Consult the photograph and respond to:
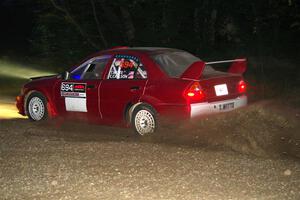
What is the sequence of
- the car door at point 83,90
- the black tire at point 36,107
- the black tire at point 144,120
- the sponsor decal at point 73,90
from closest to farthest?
1. the black tire at point 144,120
2. the car door at point 83,90
3. the sponsor decal at point 73,90
4. the black tire at point 36,107

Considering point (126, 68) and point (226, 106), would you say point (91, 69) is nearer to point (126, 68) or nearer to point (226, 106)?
Result: point (126, 68)

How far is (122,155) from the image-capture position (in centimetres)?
816

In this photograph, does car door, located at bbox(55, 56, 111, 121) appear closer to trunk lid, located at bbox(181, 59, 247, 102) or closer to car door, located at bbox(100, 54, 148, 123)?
car door, located at bbox(100, 54, 148, 123)

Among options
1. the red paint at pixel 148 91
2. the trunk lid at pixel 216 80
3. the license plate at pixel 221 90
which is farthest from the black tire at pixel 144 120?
the license plate at pixel 221 90

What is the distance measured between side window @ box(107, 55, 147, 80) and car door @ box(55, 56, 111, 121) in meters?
0.21

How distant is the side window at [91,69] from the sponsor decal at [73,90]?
0.56 feet

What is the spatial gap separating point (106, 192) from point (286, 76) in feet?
38.8

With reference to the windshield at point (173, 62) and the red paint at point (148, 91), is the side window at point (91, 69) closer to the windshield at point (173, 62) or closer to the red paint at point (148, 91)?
the red paint at point (148, 91)

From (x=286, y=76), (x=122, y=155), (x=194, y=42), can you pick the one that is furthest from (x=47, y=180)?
(x=194, y=42)

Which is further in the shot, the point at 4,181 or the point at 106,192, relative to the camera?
the point at 4,181

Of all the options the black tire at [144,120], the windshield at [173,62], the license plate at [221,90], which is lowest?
the black tire at [144,120]

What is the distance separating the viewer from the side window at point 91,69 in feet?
34.6

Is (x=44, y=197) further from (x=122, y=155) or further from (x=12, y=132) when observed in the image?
(x=12, y=132)

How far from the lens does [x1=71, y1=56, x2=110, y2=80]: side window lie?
10539mm
